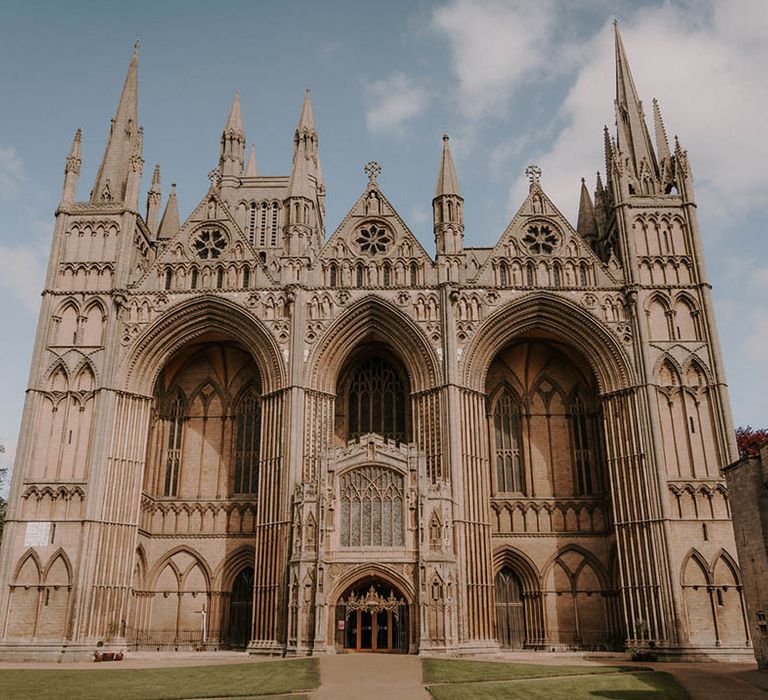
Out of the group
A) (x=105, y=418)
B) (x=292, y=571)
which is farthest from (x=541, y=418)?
(x=105, y=418)

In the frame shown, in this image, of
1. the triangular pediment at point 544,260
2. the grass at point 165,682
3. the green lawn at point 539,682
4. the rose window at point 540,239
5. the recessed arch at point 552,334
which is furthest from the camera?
the rose window at point 540,239

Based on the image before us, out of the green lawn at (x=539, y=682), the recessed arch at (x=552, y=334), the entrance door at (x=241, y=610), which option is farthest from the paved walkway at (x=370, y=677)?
the recessed arch at (x=552, y=334)

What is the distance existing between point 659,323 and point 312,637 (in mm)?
20144

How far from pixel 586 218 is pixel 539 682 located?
27293mm

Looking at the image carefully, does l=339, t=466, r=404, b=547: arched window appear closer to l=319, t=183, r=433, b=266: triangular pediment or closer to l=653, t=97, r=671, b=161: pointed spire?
l=319, t=183, r=433, b=266: triangular pediment

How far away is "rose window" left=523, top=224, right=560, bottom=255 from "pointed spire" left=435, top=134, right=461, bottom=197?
13.0ft

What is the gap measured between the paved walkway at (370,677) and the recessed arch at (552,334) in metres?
12.4

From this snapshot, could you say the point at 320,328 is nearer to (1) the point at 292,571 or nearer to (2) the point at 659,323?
(1) the point at 292,571

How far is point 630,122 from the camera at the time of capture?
39.3m

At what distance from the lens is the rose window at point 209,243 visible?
119 feet

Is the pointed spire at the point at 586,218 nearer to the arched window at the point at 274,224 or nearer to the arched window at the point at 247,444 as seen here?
the arched window at the point at 247,444

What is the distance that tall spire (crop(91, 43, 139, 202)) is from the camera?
37.6m

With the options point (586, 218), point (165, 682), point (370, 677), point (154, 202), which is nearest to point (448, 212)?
point (586, 218)

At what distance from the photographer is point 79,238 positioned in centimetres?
3606
